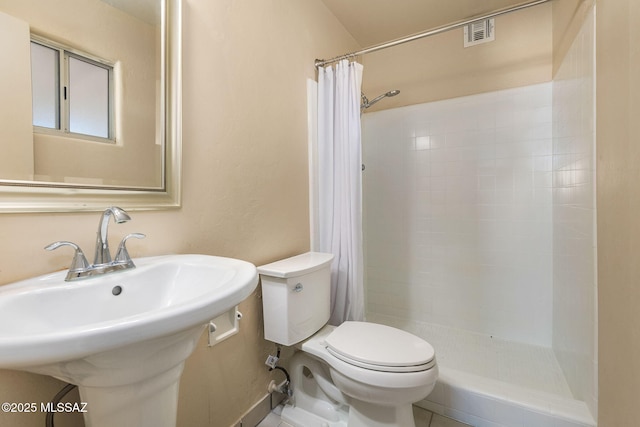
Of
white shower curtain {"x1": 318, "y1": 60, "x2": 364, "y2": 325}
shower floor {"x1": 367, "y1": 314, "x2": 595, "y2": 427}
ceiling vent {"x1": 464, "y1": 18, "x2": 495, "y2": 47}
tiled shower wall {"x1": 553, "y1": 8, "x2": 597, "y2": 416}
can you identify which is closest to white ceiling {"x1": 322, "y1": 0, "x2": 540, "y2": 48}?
ceiling vent {"x1": 464, "y1": 18, "x2": 495, "y2": 47}

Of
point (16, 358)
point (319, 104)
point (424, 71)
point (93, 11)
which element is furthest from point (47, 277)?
point (424, 71)

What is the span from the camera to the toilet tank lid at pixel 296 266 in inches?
47.1

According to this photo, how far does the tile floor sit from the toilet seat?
49cm

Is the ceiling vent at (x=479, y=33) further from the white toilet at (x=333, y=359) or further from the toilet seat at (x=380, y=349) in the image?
the toilet seat at (x=380, y=349)

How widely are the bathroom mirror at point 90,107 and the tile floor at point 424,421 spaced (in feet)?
3.61

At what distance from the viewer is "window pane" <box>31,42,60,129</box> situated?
0.71 metres

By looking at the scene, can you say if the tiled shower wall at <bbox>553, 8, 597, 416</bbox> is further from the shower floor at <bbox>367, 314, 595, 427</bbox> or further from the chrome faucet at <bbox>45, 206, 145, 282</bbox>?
→ the chrome faucet at <bbox>45, 206, 145, 282</bbox>

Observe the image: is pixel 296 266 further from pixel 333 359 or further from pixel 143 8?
pixel 143 8

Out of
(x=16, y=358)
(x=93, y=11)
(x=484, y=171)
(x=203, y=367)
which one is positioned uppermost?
(x=93, y=11)

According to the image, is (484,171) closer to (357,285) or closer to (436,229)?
(436,229)

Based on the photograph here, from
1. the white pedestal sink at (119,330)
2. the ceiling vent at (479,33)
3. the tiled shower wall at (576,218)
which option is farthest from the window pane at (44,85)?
the ceiling vent at (479,33)

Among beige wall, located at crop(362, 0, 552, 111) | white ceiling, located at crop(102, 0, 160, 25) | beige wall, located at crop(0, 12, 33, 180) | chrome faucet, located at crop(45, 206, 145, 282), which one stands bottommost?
chrome faucet, located at crop(45, 206, 145, 282)

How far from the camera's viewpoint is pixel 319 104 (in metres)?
1.69

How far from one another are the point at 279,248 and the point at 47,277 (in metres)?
0.89
